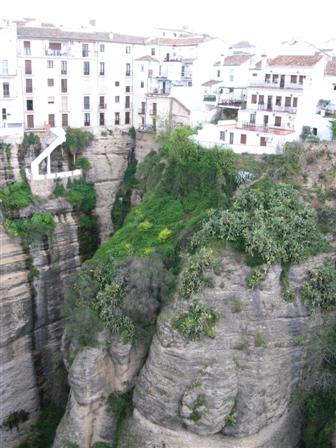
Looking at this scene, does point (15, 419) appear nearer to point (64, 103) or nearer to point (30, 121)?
point (30, 121)

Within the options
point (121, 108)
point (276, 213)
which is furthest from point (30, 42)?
point (276, 213)

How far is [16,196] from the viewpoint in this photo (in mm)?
31359

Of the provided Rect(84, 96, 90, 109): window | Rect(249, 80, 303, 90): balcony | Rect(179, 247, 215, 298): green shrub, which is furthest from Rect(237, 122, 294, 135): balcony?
Rect(84, 96, 90, 109): window

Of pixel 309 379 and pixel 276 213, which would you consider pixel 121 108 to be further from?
pixel 309 379

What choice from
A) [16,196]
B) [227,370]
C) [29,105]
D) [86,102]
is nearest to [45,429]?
[227,370]

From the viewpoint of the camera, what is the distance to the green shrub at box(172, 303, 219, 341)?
70.0 feet

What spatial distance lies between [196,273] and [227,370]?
4.23 m

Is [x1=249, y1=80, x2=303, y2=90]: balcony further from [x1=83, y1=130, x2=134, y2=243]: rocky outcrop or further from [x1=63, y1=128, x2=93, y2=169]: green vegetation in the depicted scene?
[x1=63, y1=128, x2=93, y2=169]: green vegetation

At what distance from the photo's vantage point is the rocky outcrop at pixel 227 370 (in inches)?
853

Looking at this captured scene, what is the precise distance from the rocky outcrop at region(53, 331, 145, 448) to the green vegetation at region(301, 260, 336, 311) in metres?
7.80

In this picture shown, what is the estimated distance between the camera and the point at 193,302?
2189 cm

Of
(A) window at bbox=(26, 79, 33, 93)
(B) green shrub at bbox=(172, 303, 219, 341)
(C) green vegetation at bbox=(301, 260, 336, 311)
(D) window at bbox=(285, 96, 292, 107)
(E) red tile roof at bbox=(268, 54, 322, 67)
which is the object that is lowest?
(B) green shrub at bbox=(172, 303, 219, 341)

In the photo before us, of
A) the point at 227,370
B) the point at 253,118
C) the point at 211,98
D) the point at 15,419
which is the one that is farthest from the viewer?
the point at 211,98

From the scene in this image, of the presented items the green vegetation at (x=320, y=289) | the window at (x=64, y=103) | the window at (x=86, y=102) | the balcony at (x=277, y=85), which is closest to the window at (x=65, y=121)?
the window at (x=64, y=103)
